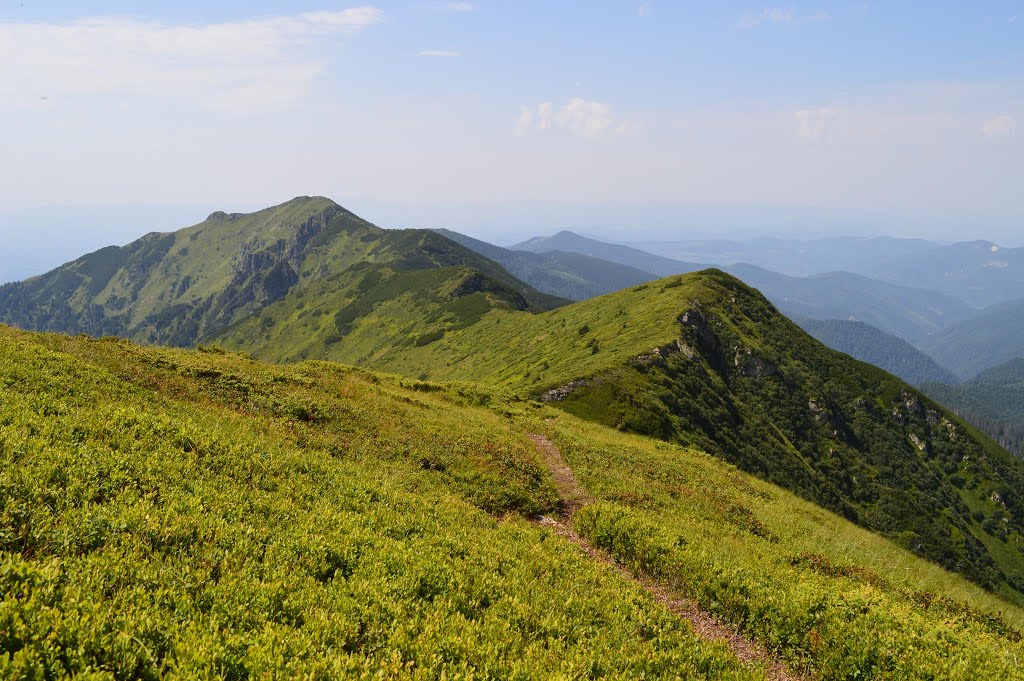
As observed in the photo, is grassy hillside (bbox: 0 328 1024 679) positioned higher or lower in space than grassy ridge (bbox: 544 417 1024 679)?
higher

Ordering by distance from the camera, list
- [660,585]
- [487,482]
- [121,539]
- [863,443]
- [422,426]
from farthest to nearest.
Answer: [863,443] < [422,426] < [487,482] < [660,585] < [121,539]

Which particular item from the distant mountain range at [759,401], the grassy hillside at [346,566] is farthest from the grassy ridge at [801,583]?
the distant mountain range at [759,401]

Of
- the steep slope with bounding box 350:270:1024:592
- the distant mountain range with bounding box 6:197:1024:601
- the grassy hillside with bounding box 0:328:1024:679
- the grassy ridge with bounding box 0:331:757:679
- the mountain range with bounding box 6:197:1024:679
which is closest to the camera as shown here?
the grassy ridge with bounding box 0:331:757:679

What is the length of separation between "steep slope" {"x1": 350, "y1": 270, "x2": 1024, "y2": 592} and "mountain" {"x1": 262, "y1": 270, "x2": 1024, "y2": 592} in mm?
342

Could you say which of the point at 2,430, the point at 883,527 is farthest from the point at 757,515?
the point at 883,527

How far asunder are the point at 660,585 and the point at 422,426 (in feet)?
53.1

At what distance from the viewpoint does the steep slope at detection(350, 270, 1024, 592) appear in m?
74.2

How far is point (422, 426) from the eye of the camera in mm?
27922

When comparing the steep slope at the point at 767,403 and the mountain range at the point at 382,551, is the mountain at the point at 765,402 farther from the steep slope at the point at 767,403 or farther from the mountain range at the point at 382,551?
the mountain range at the point at 382,551

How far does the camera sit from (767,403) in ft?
319

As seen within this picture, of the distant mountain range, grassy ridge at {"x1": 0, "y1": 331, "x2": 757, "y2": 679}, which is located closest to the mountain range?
grassy ridge at {"x1": 0, "y1": 331, "x2": 757, "y2": 679}

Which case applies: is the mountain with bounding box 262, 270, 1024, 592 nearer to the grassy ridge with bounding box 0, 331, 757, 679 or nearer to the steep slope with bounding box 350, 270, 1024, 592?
the steep slope with bounding box 350, 270, 1024, 592

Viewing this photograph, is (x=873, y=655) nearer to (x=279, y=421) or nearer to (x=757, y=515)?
(x=757, y=515)

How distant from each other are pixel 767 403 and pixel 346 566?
102895mm
